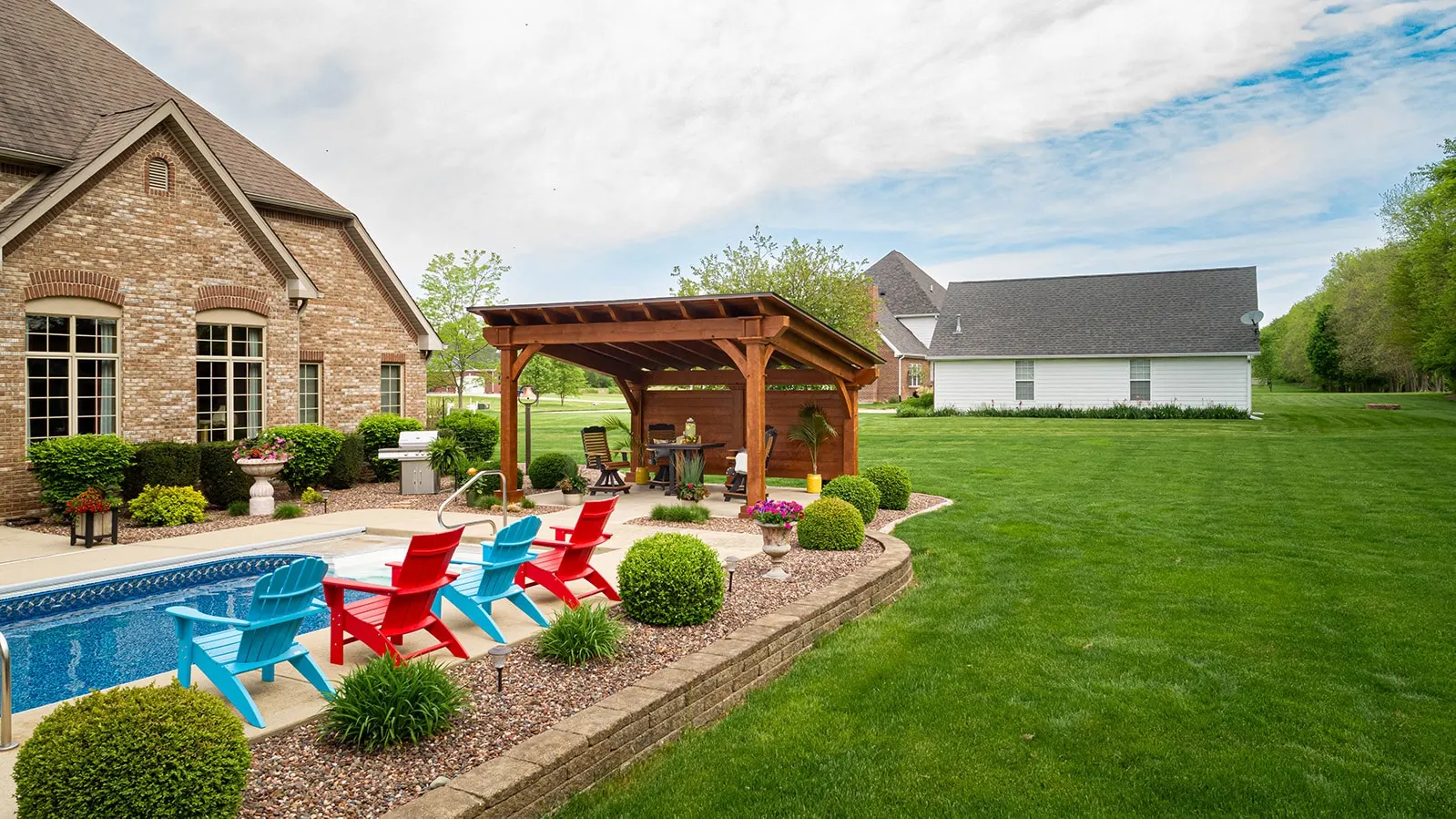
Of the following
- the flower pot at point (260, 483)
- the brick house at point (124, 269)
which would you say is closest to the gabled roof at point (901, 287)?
the brick house at point (124, 269)

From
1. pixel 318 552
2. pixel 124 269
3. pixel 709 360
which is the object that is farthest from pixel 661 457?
pixel 124 269

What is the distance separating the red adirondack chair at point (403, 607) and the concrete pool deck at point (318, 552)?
218 millimetres

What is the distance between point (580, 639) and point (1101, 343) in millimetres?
37554

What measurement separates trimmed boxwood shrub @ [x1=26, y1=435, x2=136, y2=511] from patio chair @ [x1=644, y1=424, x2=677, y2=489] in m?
8.07

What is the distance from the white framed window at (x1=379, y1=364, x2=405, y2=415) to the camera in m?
20.7

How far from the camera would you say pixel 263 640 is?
5141 mm

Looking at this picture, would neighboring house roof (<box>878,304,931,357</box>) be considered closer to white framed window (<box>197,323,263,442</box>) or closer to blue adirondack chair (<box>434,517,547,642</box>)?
white framed window (<box>197,323,263,442</box>)

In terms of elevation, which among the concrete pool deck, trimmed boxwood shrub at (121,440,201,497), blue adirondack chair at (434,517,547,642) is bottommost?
the concrete pool deck

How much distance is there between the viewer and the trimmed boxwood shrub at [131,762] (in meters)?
3.25

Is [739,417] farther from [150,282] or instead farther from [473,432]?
[150,282]

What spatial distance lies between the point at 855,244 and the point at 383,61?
73.9 ft

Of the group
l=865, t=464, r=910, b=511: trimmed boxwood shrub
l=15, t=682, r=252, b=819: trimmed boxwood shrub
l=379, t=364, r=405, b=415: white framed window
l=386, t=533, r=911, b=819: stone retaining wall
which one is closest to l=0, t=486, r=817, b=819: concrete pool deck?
l=15, t=682, r=252, b=819: trimmed boxwood shrub

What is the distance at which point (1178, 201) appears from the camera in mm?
35250

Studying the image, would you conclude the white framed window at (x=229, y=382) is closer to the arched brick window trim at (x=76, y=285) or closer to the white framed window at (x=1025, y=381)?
the arched brick window trim at (x=76, y=285)
